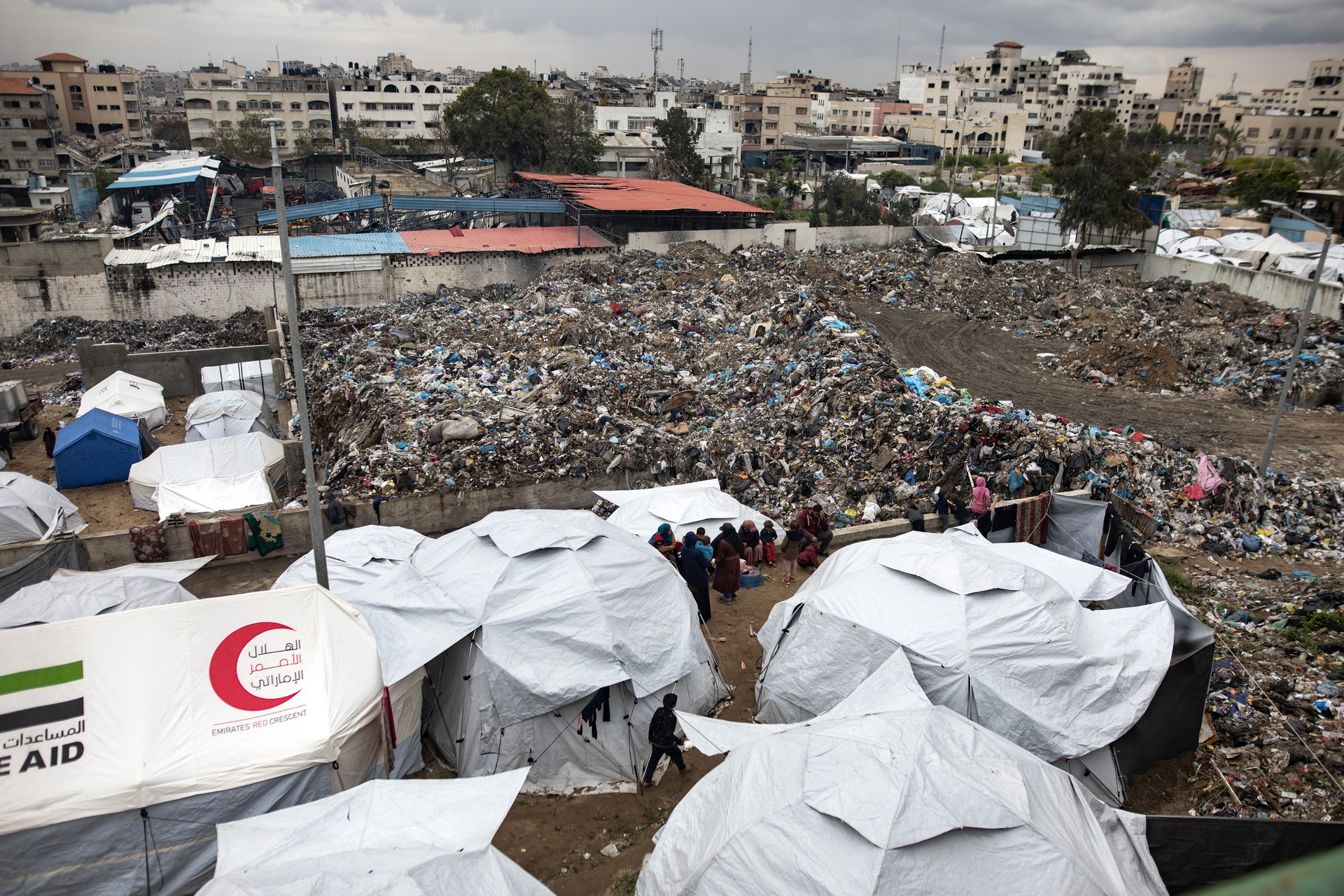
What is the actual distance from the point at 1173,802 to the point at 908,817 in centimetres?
327

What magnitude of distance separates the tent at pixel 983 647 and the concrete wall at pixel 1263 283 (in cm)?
1864

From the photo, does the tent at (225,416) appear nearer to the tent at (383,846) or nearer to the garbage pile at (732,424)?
the garbage pile at (732,424)

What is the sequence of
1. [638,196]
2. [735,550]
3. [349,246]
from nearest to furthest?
[735,550] → [349,246] → [638,196]

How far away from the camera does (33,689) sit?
5.04 meters

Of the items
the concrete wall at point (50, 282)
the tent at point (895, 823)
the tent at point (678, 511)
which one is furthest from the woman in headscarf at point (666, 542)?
the concrete wall at point (50, 282)

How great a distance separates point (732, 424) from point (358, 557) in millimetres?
7281

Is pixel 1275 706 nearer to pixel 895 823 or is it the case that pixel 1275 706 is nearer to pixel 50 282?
pixel 895 823

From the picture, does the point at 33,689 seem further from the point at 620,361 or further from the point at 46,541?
the point at 620,361

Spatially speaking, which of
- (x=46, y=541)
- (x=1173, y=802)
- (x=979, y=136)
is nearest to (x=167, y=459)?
(x=46, y=541)

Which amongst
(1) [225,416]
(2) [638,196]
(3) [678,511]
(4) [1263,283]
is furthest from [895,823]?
(2) [638,196]

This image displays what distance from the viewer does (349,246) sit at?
25703 millimetres

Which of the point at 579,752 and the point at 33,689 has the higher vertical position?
the point at 33,689

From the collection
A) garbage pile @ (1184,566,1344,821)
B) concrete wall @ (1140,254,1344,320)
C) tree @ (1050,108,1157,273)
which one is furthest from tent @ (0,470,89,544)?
tree @ (1050,108,1157,273)

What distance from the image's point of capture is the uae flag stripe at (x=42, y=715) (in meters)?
4.92
